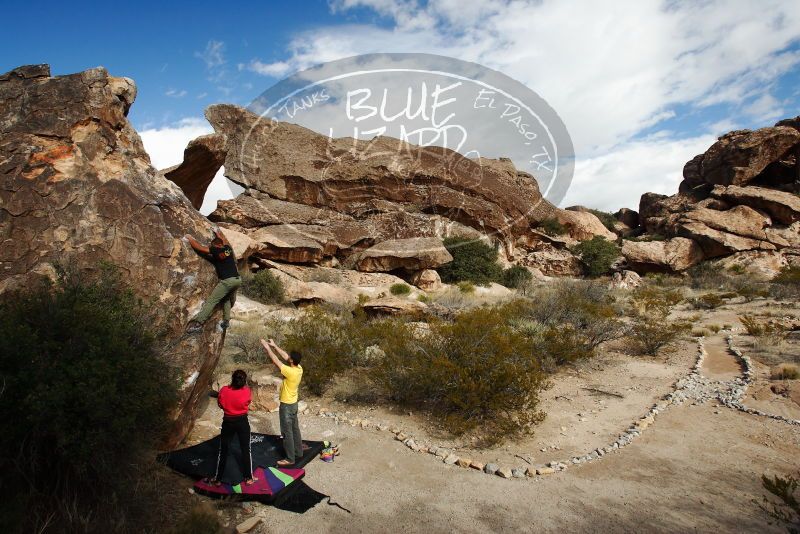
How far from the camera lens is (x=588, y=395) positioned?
723 centimetres

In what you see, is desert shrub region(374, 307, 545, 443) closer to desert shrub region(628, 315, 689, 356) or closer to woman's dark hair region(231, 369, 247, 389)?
woman's dark hair region(231, 369, 247, 389)

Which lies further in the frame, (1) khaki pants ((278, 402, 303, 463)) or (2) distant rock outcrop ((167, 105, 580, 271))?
(2) distant rock outcrop ((167, 105, 580, 271))

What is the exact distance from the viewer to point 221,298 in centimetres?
483

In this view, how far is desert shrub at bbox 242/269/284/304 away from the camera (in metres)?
14.7

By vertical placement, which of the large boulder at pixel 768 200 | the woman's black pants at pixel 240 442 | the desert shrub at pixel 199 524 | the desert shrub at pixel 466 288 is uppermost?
the large boulder at pixel 768 200

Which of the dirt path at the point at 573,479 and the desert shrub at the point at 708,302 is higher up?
the desert shrub at the point at 708,302

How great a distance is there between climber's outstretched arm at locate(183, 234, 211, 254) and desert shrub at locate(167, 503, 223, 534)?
8.18 ft

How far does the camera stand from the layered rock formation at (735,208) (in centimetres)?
2347

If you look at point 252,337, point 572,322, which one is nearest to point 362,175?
point 572,322

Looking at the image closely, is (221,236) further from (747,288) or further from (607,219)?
(607,219)

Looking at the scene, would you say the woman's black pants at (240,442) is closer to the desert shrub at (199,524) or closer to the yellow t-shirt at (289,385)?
the yellow t-shirt at (289,385)

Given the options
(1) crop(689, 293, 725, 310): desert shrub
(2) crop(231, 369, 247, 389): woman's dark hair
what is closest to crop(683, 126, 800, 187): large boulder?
(1) crop(689, 293, 725, 310): desert shrub

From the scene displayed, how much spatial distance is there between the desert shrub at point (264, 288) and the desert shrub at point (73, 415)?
1108 cm

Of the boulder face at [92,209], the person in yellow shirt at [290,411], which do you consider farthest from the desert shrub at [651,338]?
the boulder face at [92,209]
